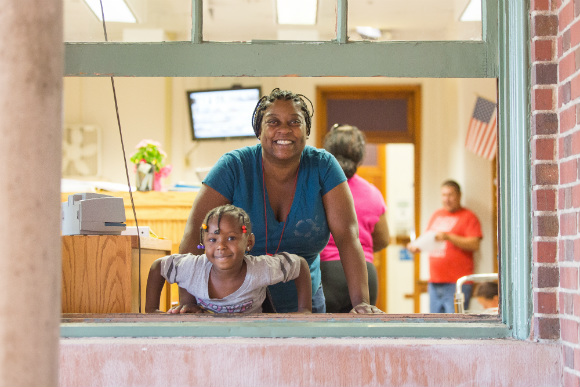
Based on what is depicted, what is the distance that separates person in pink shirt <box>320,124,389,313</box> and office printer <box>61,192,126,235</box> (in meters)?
0.91

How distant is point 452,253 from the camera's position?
5.54 m

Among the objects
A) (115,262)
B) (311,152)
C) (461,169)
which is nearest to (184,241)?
(115,262)

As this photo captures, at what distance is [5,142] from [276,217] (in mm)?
1529

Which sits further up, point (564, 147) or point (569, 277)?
point (564, 147)

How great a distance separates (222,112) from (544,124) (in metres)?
5.00

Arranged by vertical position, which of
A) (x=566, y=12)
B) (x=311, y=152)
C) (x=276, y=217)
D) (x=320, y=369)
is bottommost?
(x=320, y=369)

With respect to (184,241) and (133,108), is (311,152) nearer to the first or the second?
(184,241)

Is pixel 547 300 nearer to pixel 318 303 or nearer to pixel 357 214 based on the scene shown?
pixel 318 303

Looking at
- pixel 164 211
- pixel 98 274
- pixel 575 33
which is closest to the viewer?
pixel 575 33

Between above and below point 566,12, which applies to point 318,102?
above

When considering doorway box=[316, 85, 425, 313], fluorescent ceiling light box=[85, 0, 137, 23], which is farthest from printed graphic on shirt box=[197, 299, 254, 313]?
doorway box=[316, 85, 425, 313]

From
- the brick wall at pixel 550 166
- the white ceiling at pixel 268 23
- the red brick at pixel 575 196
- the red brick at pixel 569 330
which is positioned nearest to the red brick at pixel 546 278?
the brick wall at pixel 550 166

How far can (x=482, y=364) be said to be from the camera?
1.98 meters

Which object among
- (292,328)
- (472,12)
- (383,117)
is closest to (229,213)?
(292,328)
